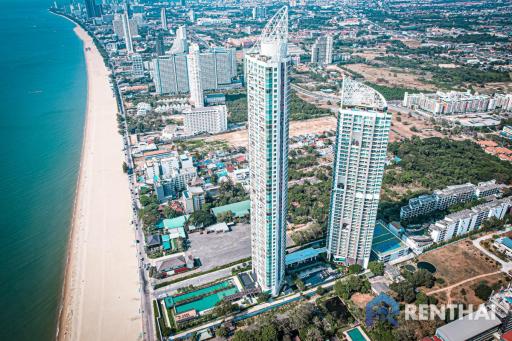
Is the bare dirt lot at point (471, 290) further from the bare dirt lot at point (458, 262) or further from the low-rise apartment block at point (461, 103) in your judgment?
the low-rise apartment block at point (461, 103)

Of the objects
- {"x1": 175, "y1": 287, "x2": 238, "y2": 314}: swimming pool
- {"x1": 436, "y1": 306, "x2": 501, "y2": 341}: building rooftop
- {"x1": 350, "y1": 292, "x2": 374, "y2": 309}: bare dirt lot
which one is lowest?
{"x1": 175, "y1": 287, "x2": 238, "y2": 314}: swimming pool

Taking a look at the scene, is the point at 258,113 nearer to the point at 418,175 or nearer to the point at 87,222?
the point at 87,222

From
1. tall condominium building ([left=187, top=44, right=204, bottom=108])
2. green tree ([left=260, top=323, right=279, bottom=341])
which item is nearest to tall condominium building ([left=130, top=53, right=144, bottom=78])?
tall condominium building ([left=187, top=44, right=204, bottom=108])

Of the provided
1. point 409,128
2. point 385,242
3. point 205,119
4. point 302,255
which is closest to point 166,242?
point 302,255

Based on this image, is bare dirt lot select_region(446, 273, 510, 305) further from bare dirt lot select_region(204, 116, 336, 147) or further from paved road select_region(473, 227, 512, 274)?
bare dirt lot select_region(204, 116, 336, 147)

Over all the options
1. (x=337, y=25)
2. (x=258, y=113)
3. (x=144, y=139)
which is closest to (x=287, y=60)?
(x=258, y=113)

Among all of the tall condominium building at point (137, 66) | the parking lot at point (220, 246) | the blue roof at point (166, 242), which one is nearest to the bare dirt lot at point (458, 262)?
the parking lot at point (220, 246)
